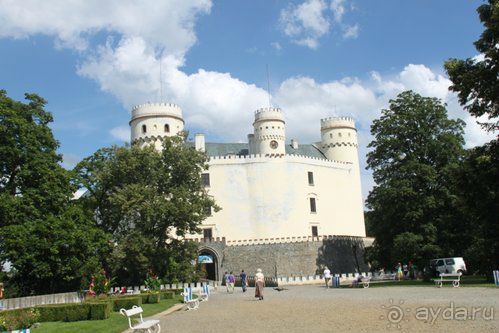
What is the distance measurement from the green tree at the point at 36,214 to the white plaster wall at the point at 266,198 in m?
24.2

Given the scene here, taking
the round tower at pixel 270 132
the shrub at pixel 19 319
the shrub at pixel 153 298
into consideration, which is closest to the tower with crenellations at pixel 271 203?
the round tower at pixel 270 132

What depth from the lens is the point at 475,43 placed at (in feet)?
75.4

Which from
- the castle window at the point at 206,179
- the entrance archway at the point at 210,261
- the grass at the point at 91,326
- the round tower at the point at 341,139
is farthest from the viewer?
the round tower at the point at 341,139

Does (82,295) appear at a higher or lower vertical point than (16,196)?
lower

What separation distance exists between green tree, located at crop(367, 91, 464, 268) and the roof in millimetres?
23755

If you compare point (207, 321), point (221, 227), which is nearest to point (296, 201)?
point (221, 227)

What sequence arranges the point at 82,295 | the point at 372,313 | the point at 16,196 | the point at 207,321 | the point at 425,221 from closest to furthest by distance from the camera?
the point at 372,313, the point at 207,321, the point at 82,295, the point at 16,196, the point at 425,221

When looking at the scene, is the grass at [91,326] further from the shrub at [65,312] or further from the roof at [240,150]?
the roof at [240,150]

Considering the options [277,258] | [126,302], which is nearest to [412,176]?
[277,258]

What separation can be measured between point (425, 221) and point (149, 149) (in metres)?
21.0

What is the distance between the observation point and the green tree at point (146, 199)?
124ft

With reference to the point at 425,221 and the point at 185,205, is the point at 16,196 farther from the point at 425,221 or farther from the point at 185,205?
the point at 425,221

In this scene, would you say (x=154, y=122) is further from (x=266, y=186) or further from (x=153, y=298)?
(x=153, y=298)

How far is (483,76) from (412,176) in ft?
51.9
